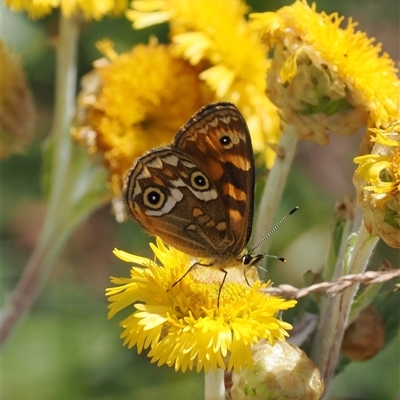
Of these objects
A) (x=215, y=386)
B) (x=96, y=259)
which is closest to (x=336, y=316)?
(x=215, y=386)

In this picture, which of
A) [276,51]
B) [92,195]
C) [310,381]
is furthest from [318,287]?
[92,195]

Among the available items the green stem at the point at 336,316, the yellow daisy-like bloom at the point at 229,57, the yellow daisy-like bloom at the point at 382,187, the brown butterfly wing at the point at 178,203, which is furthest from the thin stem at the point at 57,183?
the yellow daisy-like bloom at the point at 382,187

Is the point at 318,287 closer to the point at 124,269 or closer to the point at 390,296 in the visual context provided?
the point at 390,296

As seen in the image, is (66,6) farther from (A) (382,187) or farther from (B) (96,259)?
(B) (96,259)

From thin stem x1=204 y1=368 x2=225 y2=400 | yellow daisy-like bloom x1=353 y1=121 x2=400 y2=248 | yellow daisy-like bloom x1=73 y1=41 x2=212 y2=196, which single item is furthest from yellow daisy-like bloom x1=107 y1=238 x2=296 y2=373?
yellow daisy-like bloom x1=73 y1=41 x2=212 y2=196

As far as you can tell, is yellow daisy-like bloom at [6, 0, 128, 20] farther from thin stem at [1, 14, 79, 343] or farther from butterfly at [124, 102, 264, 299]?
butterfly at [124, 102, 264, 299]

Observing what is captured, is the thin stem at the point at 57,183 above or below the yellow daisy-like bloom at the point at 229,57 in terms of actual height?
below

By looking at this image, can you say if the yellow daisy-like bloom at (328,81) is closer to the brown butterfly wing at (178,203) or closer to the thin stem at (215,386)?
the brown butterfly wing at (178,203)
